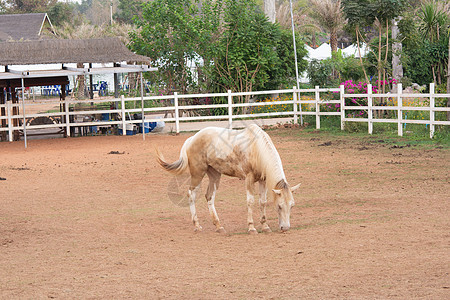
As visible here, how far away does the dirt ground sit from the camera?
16.8 feet

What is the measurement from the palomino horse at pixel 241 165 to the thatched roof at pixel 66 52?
1247cm

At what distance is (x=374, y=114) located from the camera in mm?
18797

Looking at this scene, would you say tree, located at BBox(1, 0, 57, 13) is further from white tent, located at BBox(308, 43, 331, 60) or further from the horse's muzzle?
the horse's muzzle

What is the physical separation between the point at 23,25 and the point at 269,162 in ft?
128

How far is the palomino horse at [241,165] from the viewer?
6916 millimetres

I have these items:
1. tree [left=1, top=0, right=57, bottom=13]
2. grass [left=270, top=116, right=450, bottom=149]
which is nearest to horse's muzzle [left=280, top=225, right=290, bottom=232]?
grass [left=270, top=116, right=450, bottom=149]

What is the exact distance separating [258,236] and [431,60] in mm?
22601

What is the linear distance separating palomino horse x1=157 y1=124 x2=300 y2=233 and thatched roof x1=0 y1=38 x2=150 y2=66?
12467 mm

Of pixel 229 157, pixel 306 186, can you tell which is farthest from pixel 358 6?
pixel 229 157

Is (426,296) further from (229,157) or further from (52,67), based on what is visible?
(52,67)

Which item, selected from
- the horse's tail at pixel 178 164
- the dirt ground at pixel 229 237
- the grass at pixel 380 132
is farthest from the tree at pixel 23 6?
the horse's tail at pixel 178 164

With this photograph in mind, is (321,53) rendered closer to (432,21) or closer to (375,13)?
(432,21)

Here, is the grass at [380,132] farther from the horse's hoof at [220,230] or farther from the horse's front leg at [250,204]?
the horse's hoof at [220,230]

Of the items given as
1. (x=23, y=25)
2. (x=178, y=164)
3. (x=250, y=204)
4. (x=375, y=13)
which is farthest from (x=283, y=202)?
(x=23, y=25)
